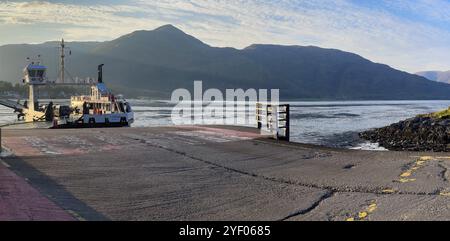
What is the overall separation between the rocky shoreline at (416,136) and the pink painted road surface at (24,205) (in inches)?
1048

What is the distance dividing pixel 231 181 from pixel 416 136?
104 feet

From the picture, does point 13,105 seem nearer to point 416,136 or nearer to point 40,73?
point 40,73

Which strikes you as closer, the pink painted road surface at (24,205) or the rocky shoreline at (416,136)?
the pink painted road surface at (24,205)

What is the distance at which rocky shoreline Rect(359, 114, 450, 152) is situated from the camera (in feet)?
104

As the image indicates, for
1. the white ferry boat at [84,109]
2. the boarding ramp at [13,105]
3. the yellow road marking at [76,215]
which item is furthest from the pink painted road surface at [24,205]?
the boarding ramp at [13,105]

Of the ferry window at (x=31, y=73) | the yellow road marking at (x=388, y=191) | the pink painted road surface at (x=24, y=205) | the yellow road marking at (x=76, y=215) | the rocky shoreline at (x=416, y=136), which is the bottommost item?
the rocky shoreline at (x=416, y=136)

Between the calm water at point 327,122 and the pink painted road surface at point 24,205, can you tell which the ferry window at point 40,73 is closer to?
the calm water at point 327,122

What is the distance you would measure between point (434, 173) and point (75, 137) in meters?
12.4

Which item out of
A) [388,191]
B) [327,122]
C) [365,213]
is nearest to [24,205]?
[365,213]

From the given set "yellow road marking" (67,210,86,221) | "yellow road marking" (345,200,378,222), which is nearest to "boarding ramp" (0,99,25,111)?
Result: "yellow road marking" (67,210,86,221)

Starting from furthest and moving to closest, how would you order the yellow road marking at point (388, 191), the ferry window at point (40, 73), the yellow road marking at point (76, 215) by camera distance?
the ferry window at point (40, 73)
the yellow road marking at point (388, 191)
the yellow road marking at point (76, 215)

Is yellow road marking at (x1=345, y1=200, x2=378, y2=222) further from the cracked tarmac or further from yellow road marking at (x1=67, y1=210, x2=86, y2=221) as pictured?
yellow road marking at (x1=67, y1=210, x2=86, y2=221)

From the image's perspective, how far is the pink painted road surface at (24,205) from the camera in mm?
6230
